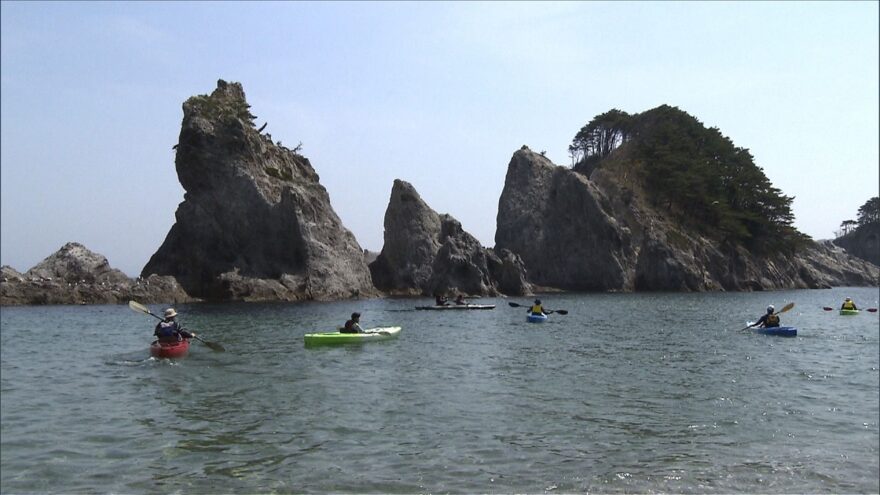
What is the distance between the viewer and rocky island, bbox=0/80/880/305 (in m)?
64.9

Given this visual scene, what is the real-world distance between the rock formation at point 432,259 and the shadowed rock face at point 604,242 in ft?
58.6

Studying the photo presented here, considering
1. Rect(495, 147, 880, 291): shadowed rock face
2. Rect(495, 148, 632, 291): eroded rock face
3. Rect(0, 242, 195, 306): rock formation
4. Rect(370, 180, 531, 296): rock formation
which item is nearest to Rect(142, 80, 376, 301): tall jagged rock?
Rect(0, 242, 195, 306): rock formation

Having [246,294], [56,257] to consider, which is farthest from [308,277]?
[56,257]

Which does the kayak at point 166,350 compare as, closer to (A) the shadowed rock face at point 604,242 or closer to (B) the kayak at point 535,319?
(B) the kayak at point 535,319

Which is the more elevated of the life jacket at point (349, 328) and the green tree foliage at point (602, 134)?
the green tree foliage at point (602, 134)

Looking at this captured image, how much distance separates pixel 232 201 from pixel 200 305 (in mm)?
14174

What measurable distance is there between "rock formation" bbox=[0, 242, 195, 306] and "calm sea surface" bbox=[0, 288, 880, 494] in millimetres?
29410

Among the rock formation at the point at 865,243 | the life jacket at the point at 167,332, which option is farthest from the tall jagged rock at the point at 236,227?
the rock formation at the point at 865,243

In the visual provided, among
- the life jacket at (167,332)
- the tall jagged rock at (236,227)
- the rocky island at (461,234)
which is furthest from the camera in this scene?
the tall jagged rock at (236,227)

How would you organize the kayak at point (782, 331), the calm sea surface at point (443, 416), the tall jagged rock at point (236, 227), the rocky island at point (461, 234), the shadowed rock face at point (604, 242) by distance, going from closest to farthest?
1. the calm sea surface at point (443, 416)
2. the kayak at point (782, 331)
3. the rocky island at point (461, 234)
4. the tall jagged rock at point (236, 227)
5. the shadowed rock face at point (604, 242)

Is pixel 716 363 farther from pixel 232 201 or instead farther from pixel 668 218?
pixel 668 218

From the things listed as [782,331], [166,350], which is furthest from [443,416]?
[782,331]

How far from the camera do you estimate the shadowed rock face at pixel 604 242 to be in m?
94.1

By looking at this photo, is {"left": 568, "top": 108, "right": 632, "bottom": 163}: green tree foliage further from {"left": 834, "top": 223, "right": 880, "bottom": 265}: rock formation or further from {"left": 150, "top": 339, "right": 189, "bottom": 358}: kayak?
{"left": 150, "top": 339, "right": 189, "bottom": 358}: kayak
